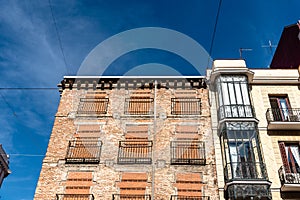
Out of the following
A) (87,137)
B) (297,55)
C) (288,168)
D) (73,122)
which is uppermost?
(297,55)

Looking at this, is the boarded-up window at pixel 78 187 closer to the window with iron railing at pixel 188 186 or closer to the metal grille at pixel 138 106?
the window with iron railing at pixel 188 186

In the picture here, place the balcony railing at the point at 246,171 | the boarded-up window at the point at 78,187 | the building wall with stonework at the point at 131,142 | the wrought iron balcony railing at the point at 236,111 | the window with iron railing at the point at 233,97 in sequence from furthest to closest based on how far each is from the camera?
the window with iron railing at the point at 233,97
the wrought iron balcony railing at the point at 236,111
the building wall with stonework at the point at 131,142
the boarded-up window at the point at 78,187
the balcony railing at the point at 246,171

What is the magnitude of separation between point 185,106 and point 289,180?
692 cm

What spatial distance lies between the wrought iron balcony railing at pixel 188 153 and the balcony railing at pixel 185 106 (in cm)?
211

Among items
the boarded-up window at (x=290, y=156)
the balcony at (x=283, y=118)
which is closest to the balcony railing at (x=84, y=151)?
the balcony at (x=283, y=118)

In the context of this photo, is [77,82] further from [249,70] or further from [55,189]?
[249,70]

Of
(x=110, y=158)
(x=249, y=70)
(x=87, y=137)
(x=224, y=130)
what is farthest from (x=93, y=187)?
(x=249, y=70)

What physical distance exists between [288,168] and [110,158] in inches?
357

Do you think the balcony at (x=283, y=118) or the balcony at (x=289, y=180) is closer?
the balcony at (x=289, y=180)

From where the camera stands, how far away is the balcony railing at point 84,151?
14.8m

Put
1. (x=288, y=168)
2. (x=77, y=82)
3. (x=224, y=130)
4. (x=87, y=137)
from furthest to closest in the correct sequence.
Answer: (x=77, y=82)
(x=87, y=137)
(x=224, y=130)
(x=288, y=168)

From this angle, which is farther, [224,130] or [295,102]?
[295,102]

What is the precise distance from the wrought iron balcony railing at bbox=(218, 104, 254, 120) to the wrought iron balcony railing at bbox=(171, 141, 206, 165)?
6.66 ft

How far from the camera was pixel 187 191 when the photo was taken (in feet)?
45.4
